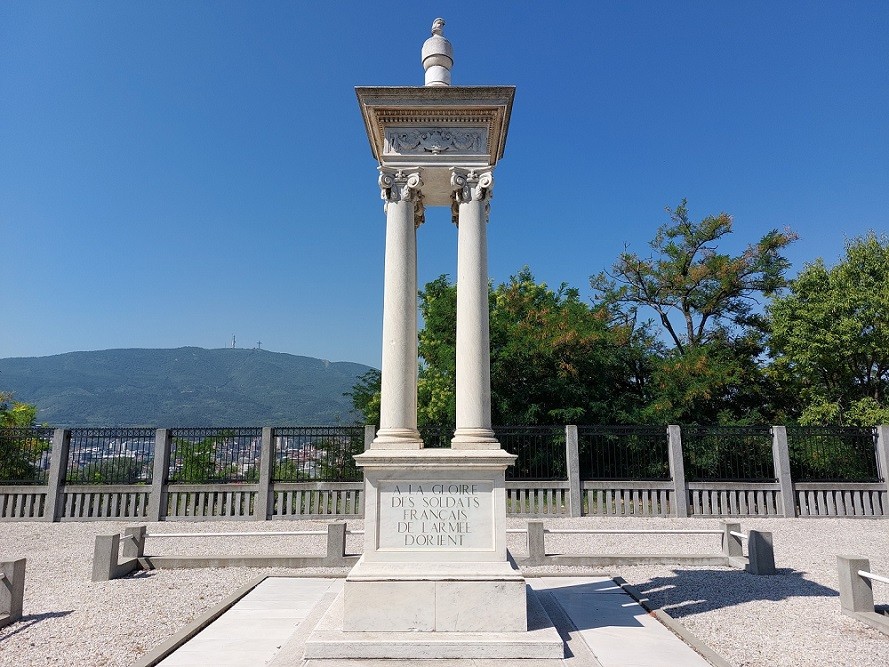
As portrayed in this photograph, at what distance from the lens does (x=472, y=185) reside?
7211 mm

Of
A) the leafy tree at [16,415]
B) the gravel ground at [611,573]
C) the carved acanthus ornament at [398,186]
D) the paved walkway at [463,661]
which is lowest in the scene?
the gravel ground at [611,573]

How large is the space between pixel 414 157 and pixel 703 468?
15.5 meters

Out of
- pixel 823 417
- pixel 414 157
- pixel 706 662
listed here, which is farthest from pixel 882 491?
pixel 414 157

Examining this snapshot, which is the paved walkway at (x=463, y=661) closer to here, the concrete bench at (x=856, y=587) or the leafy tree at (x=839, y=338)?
the concrete bench at (x=856, y=587)

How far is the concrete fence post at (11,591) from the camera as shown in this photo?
6.72 metres

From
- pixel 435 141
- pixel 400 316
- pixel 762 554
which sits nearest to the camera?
pixel 400 316

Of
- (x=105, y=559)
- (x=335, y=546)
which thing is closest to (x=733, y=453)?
(x=335, y=546)

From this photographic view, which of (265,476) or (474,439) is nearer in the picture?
(474,439)

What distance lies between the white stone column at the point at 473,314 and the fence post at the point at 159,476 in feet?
41.9

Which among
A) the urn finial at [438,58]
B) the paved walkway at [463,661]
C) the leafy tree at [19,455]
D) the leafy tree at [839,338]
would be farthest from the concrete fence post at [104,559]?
the leafy tree at [839,338]

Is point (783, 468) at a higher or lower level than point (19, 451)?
lower

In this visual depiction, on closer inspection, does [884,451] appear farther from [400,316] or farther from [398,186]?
[398,186]

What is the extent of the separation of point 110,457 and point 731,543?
16892mm

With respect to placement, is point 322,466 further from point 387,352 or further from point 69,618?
point 387,352
